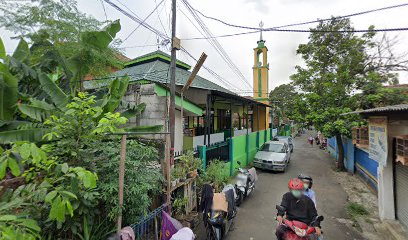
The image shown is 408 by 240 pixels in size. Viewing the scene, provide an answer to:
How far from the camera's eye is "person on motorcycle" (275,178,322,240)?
12.3 feet

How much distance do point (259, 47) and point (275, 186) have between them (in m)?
14.0

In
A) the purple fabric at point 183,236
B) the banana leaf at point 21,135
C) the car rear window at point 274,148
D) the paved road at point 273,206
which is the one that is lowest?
the paved road at point 273,206

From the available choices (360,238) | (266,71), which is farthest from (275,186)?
(266,71)

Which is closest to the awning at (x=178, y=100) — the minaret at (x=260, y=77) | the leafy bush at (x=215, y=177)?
the leafy bush at (x=215, y=177)

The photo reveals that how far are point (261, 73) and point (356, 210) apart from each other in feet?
45.9

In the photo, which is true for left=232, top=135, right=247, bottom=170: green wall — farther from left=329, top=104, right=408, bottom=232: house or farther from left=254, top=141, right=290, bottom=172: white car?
left=329, top=104, right=408, bottom=232: house

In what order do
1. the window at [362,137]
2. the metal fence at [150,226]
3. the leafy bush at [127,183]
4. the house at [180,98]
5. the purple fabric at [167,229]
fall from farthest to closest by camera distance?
1. the window at [362,137]
2. the house at [180,98]
3. the purple fabric at [167,229]
4. the metal fence at [150,226]
5. the leafy bush at [127,183]

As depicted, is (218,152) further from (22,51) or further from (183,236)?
(22,51)

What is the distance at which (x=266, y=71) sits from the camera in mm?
17953

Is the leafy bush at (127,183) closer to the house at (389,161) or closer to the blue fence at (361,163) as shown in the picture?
the house at (389,161)

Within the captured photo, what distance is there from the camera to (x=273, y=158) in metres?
10.3

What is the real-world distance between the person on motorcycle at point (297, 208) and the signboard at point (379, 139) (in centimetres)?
297

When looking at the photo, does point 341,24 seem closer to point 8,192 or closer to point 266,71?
point 266,71

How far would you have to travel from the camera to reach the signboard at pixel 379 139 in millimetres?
4980
